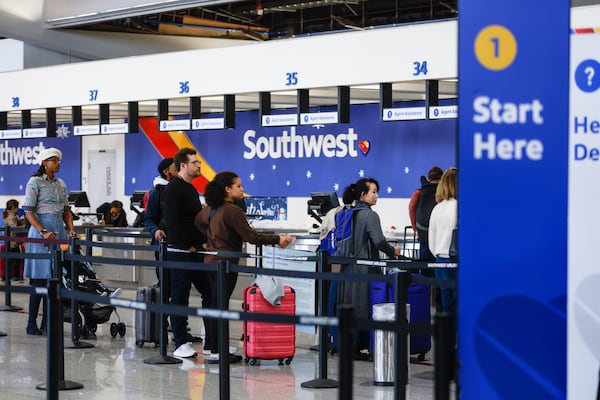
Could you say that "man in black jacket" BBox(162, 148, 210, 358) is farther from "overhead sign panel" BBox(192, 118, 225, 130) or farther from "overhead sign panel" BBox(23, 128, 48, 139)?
"overhead sign panel" BBox(23, 128, 48, 139)

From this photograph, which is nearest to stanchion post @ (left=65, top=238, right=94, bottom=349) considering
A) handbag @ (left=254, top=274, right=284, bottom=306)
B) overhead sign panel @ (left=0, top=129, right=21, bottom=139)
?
handbag @ (left=254, top=274, right=284, bottom=306)

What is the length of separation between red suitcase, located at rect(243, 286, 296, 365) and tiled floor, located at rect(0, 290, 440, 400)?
11cm

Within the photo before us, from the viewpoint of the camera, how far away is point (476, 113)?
362cm

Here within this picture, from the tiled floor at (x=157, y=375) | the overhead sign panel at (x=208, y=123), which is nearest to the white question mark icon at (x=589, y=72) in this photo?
the tiled floor at (x=157, y=375)

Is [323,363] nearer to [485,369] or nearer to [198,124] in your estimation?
[485,369]

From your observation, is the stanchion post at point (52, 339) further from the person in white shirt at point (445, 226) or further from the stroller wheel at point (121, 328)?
the stroller wheel at point (121, 328)

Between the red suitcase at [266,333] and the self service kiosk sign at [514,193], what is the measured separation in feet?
14.4

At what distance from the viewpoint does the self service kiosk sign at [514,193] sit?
11.8 ft

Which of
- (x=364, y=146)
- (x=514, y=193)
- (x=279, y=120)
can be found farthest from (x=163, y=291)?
(x=364, y=146)

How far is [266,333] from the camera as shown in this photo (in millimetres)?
8039

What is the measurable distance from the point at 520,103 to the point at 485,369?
92cm

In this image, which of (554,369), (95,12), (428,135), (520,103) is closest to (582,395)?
(554,369)

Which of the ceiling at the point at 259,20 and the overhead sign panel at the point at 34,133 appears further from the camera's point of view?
the ceiling at the point at 259,20

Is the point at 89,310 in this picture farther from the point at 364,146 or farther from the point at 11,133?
the point at 11,133
